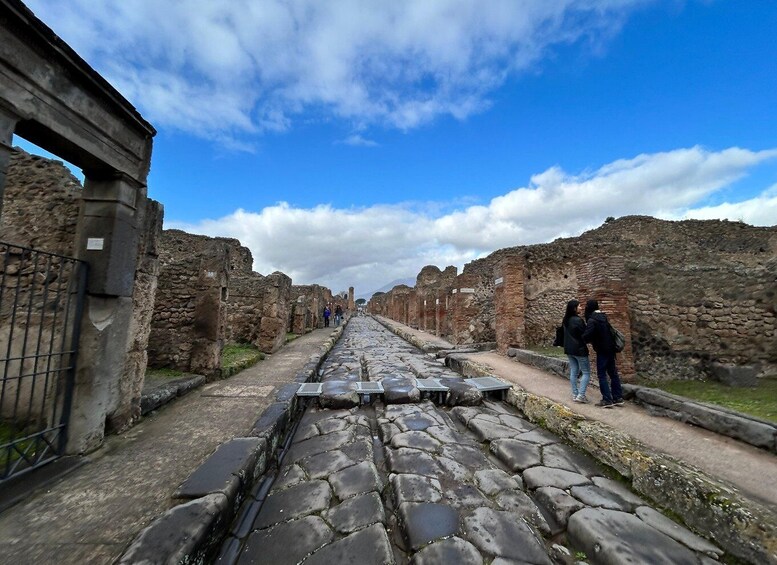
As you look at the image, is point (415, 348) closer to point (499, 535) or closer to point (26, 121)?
point (499, 535)

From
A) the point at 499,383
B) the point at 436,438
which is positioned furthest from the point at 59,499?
the point at 499,383

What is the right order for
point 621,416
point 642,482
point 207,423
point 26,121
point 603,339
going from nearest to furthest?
point 26,121 < point 642,482 < point 207,423 < point 621,416 < point 603,339

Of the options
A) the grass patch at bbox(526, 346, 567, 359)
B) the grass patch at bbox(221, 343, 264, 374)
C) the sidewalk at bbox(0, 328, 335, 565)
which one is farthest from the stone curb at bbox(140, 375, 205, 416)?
the grass patch at bbox(526, 346, 567, 359)

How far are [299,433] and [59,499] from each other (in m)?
2.22

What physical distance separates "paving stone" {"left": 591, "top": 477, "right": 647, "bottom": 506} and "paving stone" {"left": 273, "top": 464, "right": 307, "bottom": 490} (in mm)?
2671

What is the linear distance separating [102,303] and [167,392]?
1.76 metres

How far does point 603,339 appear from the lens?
4.54 metres

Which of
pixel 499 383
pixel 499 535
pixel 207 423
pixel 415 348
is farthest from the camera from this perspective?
pixel 415 348

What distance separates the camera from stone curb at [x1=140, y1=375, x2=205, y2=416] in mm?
3959

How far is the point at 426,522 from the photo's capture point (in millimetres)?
2254

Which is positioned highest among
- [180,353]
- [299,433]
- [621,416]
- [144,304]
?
[144,304]

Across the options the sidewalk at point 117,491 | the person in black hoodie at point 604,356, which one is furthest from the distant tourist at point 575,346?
the sidewalk at point 117,491

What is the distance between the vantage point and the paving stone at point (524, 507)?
231cm

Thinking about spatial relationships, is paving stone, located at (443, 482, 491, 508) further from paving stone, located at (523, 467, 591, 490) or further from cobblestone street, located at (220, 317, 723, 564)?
paving stone, located at (523, 467, 591, 490)
